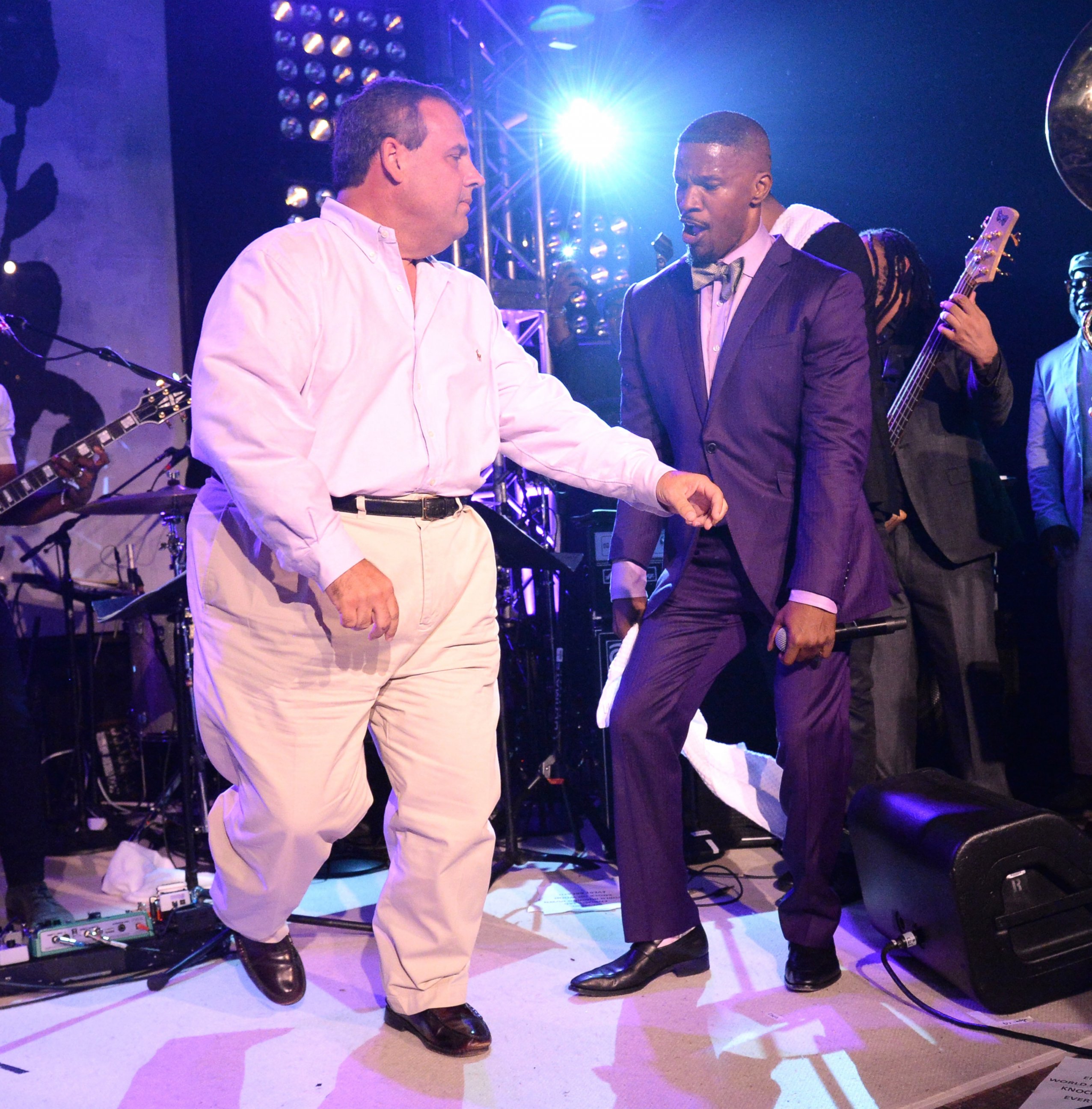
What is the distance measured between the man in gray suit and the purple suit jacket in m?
1.47

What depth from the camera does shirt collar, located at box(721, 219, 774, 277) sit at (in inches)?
116

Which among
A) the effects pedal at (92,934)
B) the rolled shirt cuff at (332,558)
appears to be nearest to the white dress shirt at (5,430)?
the effects pedal at (92,934)

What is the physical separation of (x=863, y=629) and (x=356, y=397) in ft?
4.80

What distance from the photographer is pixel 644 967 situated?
271 centimetres

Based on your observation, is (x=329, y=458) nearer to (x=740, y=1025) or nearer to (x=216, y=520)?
(x=216, y=520)

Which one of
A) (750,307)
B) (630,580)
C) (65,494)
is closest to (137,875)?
(65,494)

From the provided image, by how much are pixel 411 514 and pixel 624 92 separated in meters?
5.55

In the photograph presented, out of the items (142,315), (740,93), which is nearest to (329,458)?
(142,315)

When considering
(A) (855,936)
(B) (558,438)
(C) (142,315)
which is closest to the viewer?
(B) (558,438)

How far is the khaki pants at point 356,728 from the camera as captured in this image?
7.78 feet

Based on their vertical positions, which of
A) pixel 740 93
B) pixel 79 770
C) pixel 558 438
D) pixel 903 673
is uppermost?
pixel 740 93

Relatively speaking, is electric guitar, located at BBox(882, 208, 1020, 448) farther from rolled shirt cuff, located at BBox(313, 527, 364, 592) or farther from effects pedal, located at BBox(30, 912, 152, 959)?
effects pedal, located at BBox(30, 912, 152, 959)

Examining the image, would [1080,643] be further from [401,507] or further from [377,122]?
[377,122]

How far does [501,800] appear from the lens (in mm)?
4277
